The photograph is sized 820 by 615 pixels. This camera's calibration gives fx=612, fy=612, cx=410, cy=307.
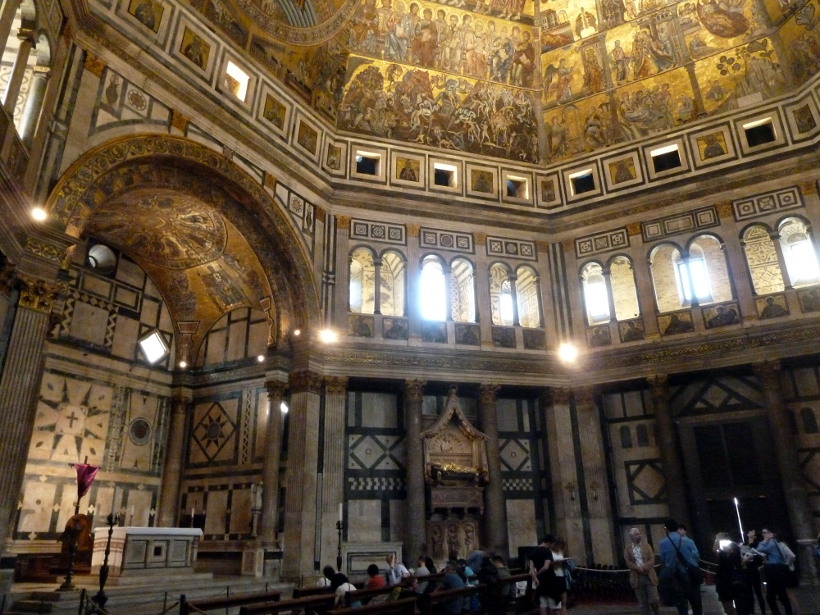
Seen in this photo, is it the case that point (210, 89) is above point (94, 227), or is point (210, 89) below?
above

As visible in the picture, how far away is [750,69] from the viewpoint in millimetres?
21844

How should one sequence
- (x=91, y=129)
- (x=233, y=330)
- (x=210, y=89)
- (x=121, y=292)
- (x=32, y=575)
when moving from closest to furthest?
(x=91, y=129)
(x=32, y=575)
(x=210, y=89)
(x=121, y=292)
(x=233, y=330)

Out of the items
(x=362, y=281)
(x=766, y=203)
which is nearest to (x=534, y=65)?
(x=766, y=203)

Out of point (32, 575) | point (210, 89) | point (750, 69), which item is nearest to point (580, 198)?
point (750, 69)

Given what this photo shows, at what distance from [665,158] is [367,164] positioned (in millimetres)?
11033

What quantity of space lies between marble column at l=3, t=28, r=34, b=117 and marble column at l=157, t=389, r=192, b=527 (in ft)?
43.5

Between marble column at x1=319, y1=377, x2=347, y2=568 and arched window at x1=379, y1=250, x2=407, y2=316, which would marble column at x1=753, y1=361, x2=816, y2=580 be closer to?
arched window at x1=379, y1=250, x2=407, y2=316

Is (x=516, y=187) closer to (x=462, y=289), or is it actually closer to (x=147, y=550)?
(x=462, y=289)

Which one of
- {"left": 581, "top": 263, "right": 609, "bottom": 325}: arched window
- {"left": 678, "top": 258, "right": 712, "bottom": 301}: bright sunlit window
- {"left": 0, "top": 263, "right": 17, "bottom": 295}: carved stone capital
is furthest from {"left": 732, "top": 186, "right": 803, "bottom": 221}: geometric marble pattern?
{"left": 0, "top": 263, "right": 17, "bottom": 295}: carved stone capital

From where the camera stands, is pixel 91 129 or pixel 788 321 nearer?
pixel 91 129

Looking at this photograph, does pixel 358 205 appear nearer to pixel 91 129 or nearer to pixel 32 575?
pixel 91 129

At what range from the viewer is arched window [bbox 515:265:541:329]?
2267 centimetres

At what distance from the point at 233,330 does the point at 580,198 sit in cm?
1394

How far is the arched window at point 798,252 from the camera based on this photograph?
19.8 meters
